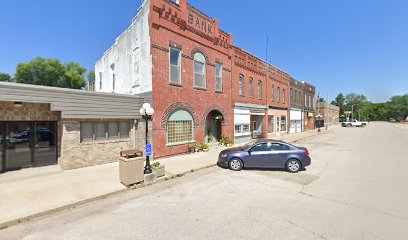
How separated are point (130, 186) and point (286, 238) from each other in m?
5.52

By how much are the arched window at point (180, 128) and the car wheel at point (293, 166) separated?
22.3 ft

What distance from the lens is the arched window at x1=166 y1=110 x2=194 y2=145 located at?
1241 centimetres

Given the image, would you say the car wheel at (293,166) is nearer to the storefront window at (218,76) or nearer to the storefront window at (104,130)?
the storefront window at (218,76)

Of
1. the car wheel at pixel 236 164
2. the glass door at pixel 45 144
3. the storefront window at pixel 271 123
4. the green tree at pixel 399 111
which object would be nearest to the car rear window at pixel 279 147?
the car wheel at pixel 236 164

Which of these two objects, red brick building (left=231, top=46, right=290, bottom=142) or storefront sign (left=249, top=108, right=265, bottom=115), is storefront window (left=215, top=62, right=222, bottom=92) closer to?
red brick building (left=231, top=46, right=290, bottom=142)

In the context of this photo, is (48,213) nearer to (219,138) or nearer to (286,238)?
(286,238)

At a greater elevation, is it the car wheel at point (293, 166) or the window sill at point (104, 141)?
the window sill at point (104, 141)

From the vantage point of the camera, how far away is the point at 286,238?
4.06 m

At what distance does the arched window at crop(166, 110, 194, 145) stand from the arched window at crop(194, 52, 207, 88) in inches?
105

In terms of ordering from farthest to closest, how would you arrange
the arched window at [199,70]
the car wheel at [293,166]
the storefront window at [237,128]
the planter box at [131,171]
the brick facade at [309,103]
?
the brick facade at [309,103]
the storefront window at [237,128]
the arched window at [199,70]
the car wheel at [293,166]
the planter box at [131,171]

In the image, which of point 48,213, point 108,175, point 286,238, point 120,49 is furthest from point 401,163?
point 120,49

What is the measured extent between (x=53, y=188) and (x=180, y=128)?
7523mm

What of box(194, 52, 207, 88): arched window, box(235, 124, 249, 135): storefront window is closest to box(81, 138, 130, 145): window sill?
box(194, 52, 207, 88): arched window

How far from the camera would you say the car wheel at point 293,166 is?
9156mm
